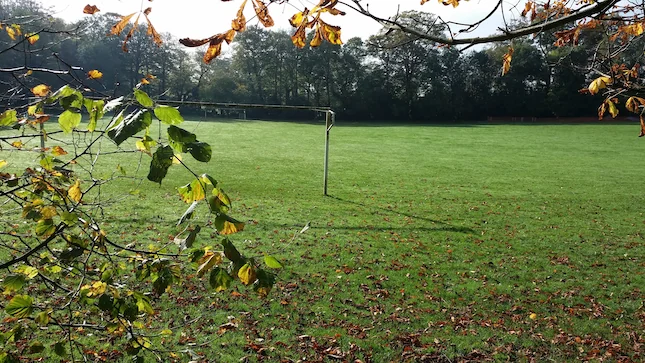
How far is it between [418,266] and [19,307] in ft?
19.4

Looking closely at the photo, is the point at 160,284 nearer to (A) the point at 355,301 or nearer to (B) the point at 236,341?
(B) the point at 236,341

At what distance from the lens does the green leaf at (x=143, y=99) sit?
1337 millimetres

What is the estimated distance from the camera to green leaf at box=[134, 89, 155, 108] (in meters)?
1.34

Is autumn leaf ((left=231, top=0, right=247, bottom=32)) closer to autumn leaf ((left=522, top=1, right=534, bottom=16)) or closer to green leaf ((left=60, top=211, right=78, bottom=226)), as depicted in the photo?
green leaf ((left=60, top=211, right=78, bottom=226))

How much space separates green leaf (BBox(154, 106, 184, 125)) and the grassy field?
97 cm

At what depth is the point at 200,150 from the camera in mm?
1341

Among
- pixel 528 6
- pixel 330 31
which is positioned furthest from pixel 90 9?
pixel 528 6

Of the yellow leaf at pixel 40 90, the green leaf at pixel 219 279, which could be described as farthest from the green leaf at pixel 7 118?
the green leaf at pixel 219 279

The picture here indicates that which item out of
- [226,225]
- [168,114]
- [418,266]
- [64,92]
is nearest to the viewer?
[168,114]

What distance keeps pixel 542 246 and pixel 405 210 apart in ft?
10.6

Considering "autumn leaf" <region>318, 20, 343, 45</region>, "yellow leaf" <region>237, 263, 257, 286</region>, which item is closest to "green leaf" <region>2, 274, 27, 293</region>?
"yellow leaf" <region>237, 263, 257, 286</region>

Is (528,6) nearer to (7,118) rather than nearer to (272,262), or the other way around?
(272,262)

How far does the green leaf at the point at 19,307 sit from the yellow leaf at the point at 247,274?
758mm

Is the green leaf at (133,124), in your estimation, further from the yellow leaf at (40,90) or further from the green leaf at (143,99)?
the yellow leaf at (40,90)
